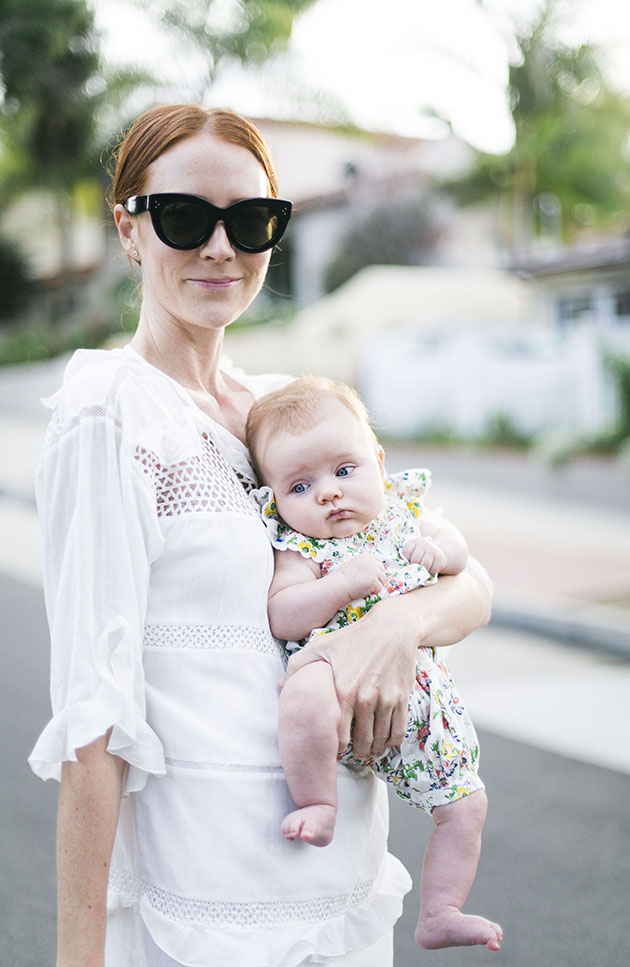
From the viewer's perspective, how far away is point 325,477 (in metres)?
1.96

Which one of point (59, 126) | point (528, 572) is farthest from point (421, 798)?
point (59, 126)

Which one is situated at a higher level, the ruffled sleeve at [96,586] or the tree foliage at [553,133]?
the tree foliage at [553,133]

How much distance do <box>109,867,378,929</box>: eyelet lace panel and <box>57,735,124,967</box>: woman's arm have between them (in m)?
0.12

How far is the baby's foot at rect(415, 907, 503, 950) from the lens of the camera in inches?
74.6

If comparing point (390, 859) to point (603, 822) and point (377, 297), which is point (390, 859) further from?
point (377, 297)

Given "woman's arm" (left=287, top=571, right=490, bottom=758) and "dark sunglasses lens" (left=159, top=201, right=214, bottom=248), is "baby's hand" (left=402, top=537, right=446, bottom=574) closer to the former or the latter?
"woman's arm" (left=287, top=571, right=490, bottom=758)

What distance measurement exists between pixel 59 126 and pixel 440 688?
29583 mm

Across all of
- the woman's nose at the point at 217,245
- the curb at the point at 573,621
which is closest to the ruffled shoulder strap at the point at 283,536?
the woman's nose at the point at 217,245

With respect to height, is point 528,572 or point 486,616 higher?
point 486,616

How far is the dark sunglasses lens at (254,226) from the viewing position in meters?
1.86

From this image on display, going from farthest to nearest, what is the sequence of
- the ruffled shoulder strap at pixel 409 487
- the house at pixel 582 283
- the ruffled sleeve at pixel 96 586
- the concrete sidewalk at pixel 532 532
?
the house at pixel 582 283
the concrete sidewalk at pixel 532 532
the ruffled shoulder strap at pixel 409 487
the ruffled sleeve at pixel 96 586

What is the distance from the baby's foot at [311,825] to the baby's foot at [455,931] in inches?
15.7

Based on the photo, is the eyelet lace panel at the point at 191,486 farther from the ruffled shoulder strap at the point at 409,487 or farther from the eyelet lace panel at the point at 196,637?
the ruffled shoulder strap at the point at 409,487

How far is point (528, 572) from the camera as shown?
32.0 feet
